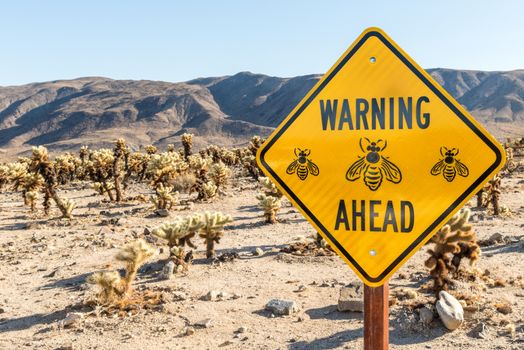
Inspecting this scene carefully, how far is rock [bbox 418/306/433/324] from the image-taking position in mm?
6090

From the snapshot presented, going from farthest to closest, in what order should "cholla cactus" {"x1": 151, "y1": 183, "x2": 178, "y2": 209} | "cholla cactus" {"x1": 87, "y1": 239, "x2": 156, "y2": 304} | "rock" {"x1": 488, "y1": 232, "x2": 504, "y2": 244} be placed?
1. "cholla cactus" {"x1": 151, "y1": 183, "x2": 178, "y2": 209}
2. "rock" {"x1": 488, "y1": 232, "x2": 504, "y2": 244}
3. "cholla cactus" {"x1": 87, "y1": 239, "x2": 156, "y2": 304}

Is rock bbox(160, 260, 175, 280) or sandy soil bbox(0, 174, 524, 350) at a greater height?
rock bbox(160, 260, 175, 280)

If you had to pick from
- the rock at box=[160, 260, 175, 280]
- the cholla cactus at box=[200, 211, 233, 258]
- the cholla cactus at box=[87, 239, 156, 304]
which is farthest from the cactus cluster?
the cholla cactus at box=[87, 239, 156, 304]

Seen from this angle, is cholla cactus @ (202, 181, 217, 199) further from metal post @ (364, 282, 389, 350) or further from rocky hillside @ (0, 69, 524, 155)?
rocky hillside @ (0, 69, 524, 155)

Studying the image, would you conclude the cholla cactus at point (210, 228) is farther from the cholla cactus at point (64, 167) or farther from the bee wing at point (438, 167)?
the cholla cactus at point (64, 167)

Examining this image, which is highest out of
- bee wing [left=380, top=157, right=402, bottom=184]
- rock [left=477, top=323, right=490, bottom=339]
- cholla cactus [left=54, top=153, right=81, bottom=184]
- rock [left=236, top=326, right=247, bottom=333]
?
bee wing [left=380, top=157, right=402, bottom=184]

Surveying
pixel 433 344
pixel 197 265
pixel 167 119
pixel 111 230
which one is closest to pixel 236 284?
pixel 197 265

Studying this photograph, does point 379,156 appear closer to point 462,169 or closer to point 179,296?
point 462,169

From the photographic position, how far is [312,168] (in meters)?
1.90

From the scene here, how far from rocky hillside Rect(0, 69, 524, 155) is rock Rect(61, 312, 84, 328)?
83154mm

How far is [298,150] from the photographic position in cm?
192

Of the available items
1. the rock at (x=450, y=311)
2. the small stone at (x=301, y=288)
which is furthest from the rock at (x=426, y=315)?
the small stone at (x=301, y=288)

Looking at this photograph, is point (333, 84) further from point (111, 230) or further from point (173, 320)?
point (111, 230)

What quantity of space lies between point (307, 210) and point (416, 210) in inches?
17.9
